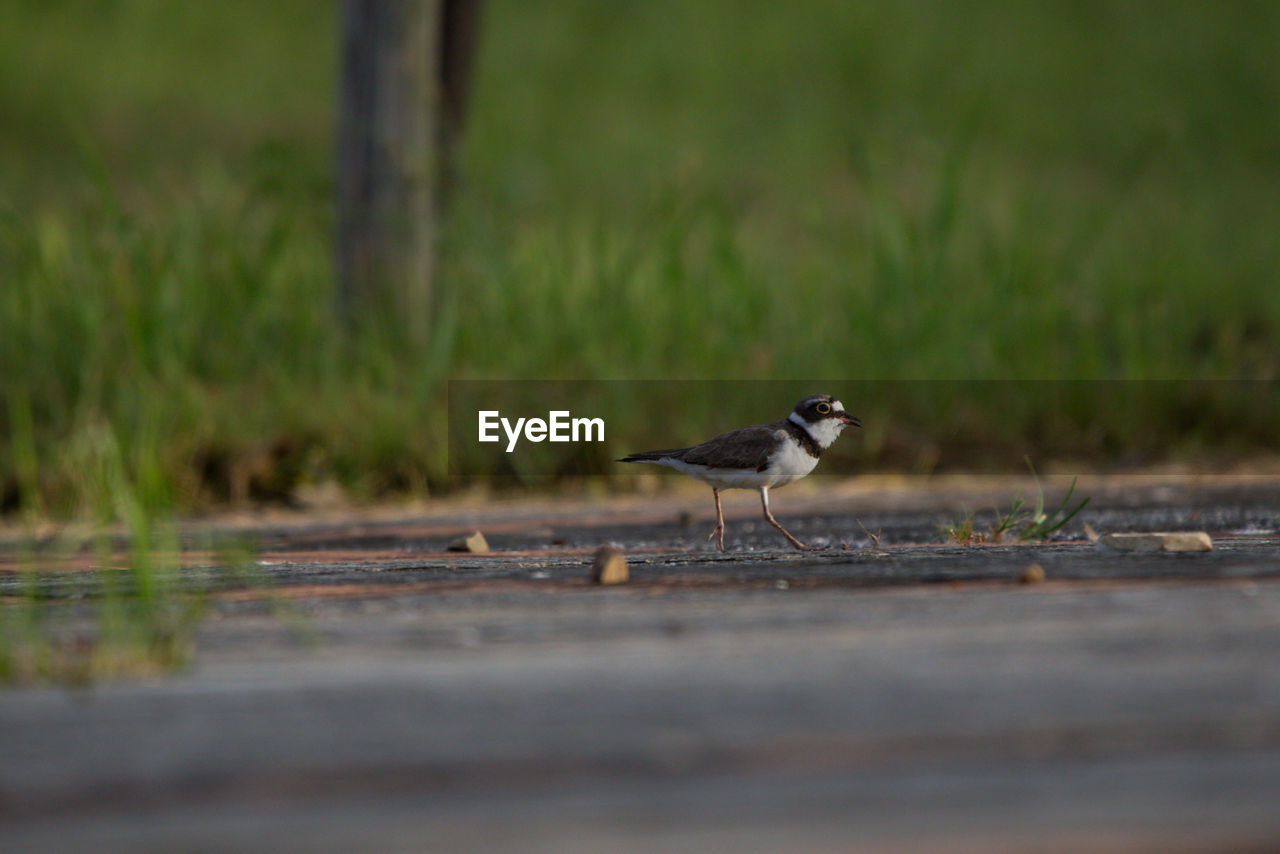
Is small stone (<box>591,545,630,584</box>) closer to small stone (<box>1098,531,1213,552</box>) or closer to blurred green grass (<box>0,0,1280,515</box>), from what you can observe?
blurred green grass (<box>0,0,1280,515</box>)

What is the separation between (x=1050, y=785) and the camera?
0.95 m

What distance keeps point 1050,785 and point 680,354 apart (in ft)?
13.7

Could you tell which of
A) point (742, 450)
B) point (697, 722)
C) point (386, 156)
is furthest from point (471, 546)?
point (386, 156)

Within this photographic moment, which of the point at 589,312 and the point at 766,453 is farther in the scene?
the point at 589,312

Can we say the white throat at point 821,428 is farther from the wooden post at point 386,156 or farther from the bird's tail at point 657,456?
the wooden post at point 386,156

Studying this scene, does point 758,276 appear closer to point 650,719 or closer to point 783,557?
point 783,557

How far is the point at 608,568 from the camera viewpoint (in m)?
1.95

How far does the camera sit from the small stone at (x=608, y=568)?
1953 mm

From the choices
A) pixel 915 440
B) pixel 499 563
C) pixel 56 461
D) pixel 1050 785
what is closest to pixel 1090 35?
pixel 915 440

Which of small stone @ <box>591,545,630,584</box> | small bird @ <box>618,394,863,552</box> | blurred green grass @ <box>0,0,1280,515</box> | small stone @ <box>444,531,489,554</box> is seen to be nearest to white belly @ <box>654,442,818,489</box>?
small bird @ <box>618,394,863,552</box>

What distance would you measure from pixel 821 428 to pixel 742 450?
0.23 m

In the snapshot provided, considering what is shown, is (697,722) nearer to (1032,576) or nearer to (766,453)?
(1032,576)

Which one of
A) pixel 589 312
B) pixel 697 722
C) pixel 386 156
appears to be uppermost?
pixel 386 156

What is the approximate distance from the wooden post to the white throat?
8.13ft
